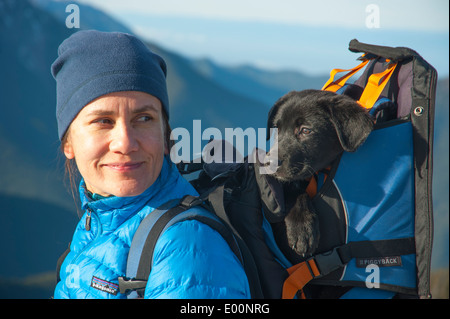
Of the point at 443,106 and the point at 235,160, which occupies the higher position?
the point at 443,106

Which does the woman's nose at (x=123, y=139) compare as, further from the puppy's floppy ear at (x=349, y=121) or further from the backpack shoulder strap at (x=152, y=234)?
the puppy's floppy ear at (x=349, y=121)

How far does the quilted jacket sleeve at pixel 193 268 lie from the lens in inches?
41.5

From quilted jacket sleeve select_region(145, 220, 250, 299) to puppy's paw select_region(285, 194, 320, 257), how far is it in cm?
52

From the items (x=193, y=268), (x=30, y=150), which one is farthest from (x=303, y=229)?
(x=30, y=150)

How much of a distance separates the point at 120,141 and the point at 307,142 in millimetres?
1037

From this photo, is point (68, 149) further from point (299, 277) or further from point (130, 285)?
point (299, 277)

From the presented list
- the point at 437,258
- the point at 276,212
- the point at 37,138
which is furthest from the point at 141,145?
the point at 437,258

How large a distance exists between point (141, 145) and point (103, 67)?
27 centimetres

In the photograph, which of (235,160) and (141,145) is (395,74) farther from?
(141,145)

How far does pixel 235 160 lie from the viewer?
5.75 feet

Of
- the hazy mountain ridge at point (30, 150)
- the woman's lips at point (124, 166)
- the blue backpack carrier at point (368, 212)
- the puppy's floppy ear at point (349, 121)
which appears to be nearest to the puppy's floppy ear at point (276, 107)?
the puppy's floppy ear at point (349, 121)

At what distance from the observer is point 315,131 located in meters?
1.94
